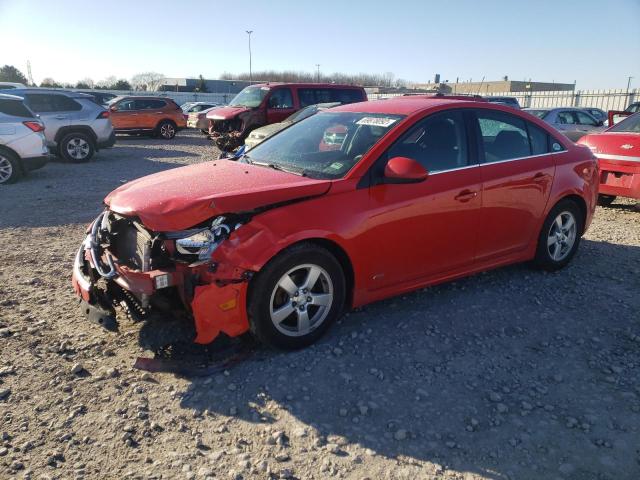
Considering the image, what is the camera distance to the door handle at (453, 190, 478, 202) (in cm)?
409

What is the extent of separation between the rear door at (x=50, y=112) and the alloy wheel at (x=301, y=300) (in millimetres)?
11882

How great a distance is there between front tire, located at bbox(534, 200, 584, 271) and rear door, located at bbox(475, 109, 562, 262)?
0.69 ft

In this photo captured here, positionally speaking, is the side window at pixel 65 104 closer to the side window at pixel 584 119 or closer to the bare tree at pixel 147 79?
the side window at pixel 584 119

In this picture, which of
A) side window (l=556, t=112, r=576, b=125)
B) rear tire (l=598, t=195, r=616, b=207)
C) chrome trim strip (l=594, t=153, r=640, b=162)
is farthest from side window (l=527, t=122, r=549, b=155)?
side window (l=556, t=112, r=576, b=125)

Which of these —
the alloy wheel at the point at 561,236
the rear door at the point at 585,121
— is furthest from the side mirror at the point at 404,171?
the rear door at the point at 585,121

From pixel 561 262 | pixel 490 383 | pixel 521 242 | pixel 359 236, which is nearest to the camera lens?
pixel 490 383

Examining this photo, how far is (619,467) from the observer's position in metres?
2.52

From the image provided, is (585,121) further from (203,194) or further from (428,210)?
(203,194)

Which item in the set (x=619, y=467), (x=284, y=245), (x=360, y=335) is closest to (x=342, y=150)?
(x=284, y=245)

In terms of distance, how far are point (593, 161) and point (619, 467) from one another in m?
3.71

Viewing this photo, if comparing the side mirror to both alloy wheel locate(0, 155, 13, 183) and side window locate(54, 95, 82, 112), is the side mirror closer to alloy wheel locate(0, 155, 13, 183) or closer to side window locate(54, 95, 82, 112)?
alloy wheel locate(0, 155, 13, 183)

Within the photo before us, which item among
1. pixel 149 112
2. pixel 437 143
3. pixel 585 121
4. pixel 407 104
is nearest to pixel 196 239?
pixel 437 143

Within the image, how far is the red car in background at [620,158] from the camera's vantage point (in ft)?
23.7

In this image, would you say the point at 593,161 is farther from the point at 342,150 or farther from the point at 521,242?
the point at 342,150
